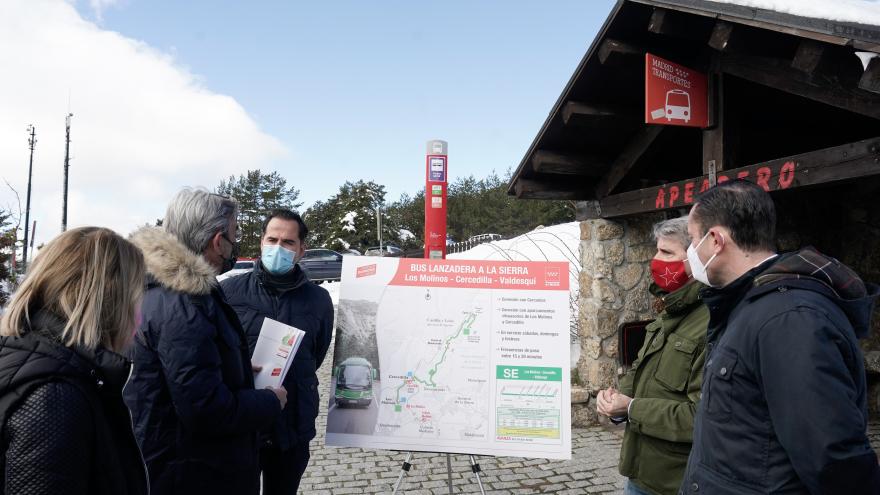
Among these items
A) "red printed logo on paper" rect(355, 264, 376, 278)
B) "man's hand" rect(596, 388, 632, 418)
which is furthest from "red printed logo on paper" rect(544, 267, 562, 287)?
"red printed logo on paper" rect(355, 264, 376, 278)

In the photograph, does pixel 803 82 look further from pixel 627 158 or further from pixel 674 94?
pixel 627 158

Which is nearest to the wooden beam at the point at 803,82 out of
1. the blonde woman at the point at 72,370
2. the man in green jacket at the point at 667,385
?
the man in green jacket at the point at 667,385

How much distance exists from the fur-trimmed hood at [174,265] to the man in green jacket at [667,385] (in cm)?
171

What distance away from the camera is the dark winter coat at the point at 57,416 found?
4.00 feet

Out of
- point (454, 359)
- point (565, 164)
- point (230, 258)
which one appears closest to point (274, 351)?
point (230, 258)

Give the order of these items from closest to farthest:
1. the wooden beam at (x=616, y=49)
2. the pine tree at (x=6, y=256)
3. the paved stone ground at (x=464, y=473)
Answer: the wooden beam at (x=616, y=49) → the paved stone ground at (x=464, y=473) → the pine tree at (x=6, y=256)

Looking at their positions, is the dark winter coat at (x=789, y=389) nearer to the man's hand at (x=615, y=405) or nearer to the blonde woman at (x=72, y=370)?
the man's hand at (x=615, y=405)

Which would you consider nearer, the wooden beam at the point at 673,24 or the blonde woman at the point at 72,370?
the blonde woman at the point at 72,370

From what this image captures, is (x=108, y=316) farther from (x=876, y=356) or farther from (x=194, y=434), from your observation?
(x=876, y=356)

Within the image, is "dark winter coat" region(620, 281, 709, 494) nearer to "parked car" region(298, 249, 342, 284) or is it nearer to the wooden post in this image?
the wooden post

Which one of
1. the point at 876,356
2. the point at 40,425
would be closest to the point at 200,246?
the point at 40,425

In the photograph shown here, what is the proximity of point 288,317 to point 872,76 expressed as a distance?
290 centimetres

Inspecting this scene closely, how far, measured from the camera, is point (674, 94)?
13.7ft

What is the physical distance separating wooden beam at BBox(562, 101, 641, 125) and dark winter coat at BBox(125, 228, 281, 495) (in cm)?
367
